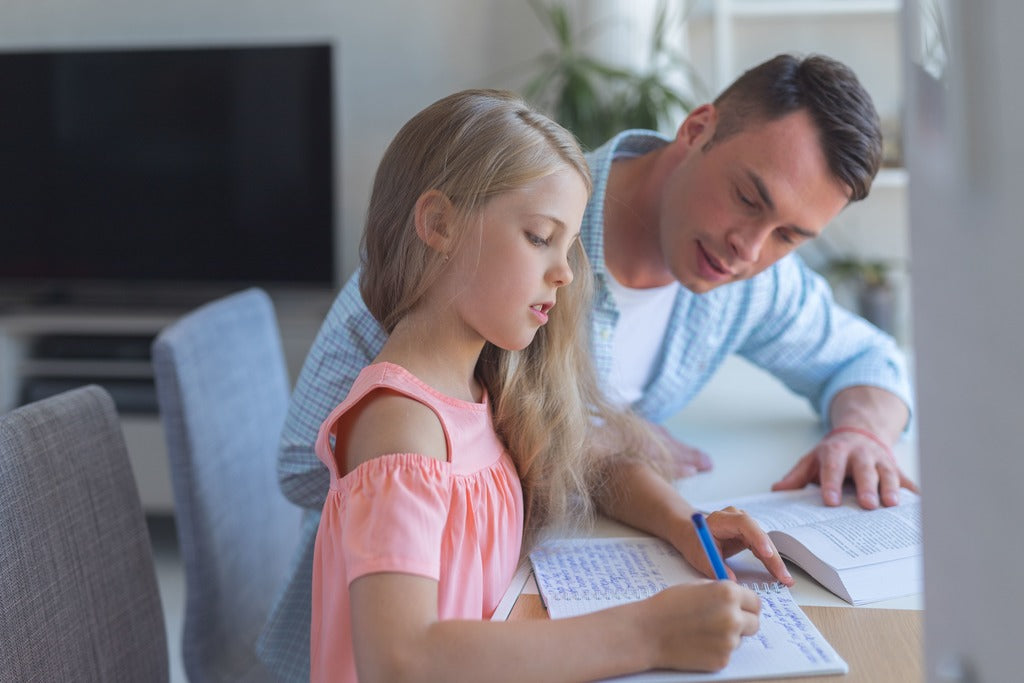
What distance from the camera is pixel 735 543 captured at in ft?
2.97

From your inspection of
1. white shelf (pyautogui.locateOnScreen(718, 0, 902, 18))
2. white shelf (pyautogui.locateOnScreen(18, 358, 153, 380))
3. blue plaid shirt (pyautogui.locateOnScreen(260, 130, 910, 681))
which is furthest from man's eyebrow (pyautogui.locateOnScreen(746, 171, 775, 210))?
white shelf (pyautogui.locateOnScreen(18, 358, 153, 380))

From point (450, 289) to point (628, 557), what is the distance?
0.29 metres

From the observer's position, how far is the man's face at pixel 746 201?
3.86 feet

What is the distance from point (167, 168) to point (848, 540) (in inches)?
98.0

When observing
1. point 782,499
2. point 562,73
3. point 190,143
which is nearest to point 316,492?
point 782,499

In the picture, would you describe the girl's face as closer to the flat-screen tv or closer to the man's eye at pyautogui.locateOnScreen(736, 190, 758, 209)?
the man's eye at pyautogui.locateOnScreen(736, 190, 758, 209)

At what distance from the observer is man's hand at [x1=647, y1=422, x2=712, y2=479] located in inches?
49.0

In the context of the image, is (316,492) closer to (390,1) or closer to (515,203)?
(515,203)

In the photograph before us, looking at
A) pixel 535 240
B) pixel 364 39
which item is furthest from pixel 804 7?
pixel 535 240

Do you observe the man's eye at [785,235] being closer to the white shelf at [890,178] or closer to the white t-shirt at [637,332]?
the white t-shirt at [637,332]

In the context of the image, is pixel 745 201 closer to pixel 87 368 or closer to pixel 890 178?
pixel 890 178

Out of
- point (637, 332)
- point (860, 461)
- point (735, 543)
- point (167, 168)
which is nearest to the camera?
point (735, 543)

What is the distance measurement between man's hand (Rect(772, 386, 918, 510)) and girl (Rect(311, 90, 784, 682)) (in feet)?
0.87

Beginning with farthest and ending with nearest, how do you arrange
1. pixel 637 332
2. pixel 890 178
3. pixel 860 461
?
pixel 890 178 → pixel 637 332 → pixel 860 461
